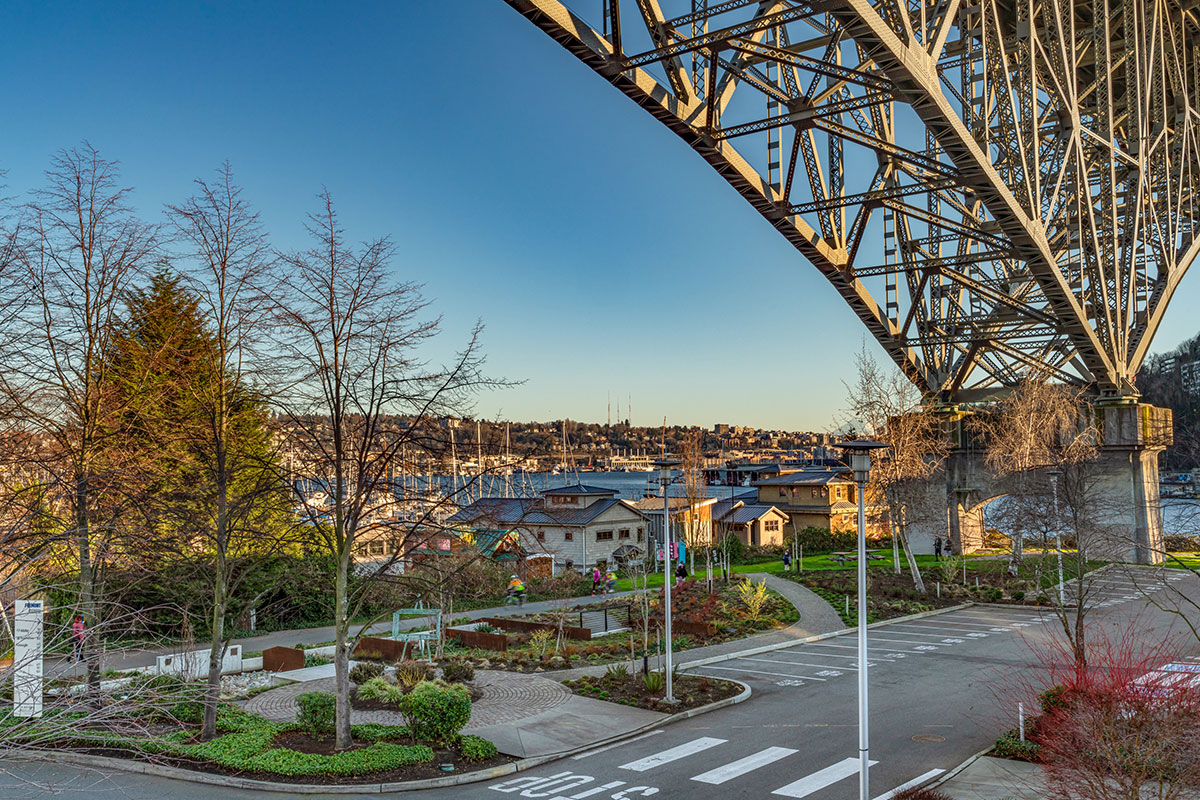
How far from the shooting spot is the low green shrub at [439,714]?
15.2 meters

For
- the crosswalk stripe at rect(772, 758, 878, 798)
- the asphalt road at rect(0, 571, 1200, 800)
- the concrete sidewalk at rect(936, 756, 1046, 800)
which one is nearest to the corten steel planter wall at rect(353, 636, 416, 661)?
the asphalt road at rect(0, 571, 1200, 800)

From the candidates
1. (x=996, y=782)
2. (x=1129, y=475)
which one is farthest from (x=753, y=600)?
(x=1129, y=475)

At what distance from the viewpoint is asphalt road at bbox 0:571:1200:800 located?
1342 cm

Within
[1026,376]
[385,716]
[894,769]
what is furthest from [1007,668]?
[1026,376]

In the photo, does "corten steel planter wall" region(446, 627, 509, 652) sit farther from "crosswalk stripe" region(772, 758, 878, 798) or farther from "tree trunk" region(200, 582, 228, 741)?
"crosswalk stripe" region(772, 758, 878, 798)

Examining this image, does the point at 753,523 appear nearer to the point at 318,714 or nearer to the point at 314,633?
the point at 314,633

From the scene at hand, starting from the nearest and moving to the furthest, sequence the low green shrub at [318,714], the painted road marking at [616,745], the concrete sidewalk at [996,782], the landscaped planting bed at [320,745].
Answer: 1. the concrete sidewalk at [996,782]
2. the landscaped planting bed at [320,745]
3. the painted road marking at [616,745]
4. the low green shrub at [318,714]

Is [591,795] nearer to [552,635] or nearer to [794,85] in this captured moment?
[552,635]

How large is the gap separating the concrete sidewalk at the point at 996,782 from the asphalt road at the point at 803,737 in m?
0.56

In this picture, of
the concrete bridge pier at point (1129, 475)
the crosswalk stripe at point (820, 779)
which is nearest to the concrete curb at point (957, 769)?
the crosswalk stripe at point (820, 779)

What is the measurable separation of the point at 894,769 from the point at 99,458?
14169mm

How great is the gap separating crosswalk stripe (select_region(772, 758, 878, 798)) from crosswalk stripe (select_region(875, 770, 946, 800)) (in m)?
0.87

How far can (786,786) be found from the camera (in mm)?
13523

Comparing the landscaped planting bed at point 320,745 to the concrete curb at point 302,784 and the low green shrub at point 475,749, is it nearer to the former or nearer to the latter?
the low green shrub at point 475,749
